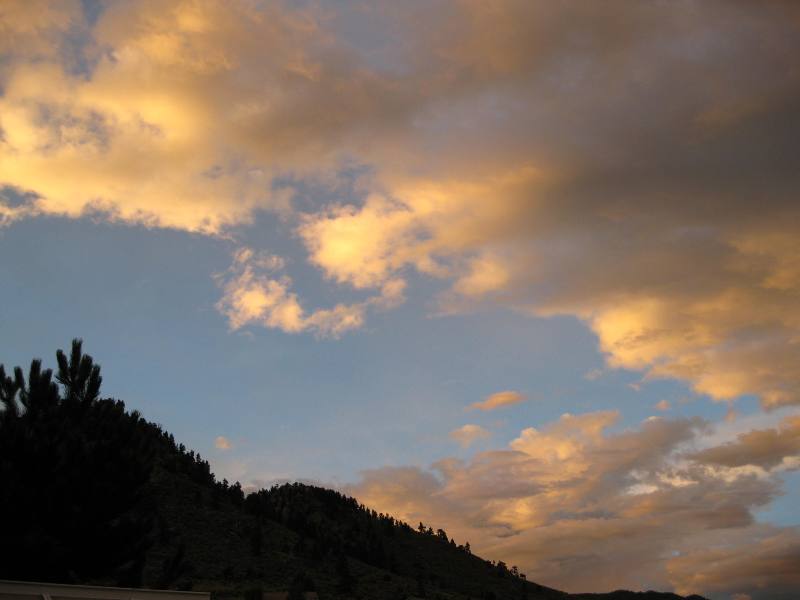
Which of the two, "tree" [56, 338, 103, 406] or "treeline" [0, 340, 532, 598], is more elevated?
"tree" [56, 338, 103, 406]

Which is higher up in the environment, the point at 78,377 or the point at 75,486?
the point at 78,377

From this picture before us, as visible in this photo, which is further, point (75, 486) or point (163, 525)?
point (163, 525)

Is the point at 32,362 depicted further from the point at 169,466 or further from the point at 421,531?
the point at 421,531

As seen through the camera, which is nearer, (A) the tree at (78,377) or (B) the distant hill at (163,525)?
(B) the distant hill at (163,525)

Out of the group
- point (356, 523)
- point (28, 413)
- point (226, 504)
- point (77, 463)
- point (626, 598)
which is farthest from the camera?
A: point (626, 598)

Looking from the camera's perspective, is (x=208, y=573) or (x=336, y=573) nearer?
(x=208, y=573)

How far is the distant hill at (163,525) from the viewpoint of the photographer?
24.3 metres

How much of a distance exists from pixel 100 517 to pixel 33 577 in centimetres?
282

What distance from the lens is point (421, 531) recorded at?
92500 mm

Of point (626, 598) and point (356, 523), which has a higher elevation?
point (356, 523)

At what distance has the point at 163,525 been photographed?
99.2ft

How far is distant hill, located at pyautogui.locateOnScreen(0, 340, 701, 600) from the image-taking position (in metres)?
24.3

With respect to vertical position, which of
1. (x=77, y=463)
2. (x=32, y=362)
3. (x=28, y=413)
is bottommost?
(x=77, y=463)

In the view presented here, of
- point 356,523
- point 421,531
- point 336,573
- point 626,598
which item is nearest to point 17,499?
point 336,573
